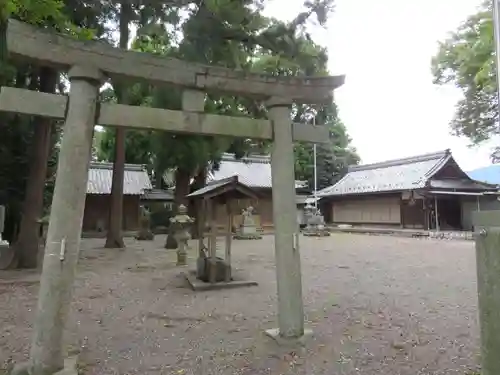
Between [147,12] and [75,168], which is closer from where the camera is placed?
[75,168]

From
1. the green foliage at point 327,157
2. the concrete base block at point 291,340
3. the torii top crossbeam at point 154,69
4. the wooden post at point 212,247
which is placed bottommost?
the concrete base block at point 291,340

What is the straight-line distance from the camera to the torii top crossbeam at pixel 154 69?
3.76 metres

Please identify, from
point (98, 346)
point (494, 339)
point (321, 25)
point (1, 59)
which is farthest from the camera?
point (321, 25)

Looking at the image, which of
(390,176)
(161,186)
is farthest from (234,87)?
(161,186)

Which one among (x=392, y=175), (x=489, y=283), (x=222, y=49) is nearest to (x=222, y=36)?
(x=222, y=49)

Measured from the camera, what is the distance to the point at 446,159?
24734 millimetres

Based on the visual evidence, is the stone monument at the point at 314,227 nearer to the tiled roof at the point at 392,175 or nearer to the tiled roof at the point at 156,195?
the tiled roof at the point at 392,175

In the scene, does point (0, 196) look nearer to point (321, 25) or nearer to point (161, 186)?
point (321, 25)

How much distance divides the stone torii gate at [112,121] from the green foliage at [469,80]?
39.8ft

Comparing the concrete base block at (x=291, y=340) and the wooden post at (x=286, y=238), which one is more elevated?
the wooden post at (x=286, y=238)

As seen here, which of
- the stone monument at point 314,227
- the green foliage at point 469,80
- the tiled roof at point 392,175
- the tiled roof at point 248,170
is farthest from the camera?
the tiled roof at point 248,170

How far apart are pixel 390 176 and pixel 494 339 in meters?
27.7

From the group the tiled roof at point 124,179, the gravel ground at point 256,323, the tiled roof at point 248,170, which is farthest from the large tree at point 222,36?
the tiled roof at point 248,170

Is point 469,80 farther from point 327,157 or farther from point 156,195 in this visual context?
point 327,157
